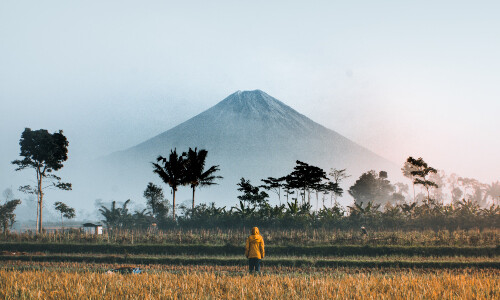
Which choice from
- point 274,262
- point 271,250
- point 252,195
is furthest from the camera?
point 252,195

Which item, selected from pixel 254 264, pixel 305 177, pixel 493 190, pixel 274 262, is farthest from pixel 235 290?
pixel 493 190

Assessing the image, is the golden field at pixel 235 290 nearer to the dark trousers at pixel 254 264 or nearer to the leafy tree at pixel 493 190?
the dark trousers at pixel 254 264

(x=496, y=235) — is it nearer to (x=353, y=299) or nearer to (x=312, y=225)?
(x=312, y=225)

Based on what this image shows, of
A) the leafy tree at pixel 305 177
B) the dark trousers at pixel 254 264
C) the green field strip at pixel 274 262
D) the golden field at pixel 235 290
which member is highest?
the leafy tree at pixel 305 177

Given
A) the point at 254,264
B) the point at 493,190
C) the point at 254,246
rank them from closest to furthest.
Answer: the point at 254,246 < the point at 254,264 < the point at 493,190

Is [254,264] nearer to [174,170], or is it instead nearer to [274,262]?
[274,262]

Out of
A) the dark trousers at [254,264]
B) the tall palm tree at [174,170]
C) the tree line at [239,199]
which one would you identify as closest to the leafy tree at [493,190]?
the tree line at [239,199]

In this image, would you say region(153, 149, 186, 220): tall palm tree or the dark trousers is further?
region(153, 149, 186, 220): tall palm tree

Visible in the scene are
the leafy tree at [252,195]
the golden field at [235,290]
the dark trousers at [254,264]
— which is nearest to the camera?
the golden field at [235,290]

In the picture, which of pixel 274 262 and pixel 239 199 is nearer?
pixel 274 262

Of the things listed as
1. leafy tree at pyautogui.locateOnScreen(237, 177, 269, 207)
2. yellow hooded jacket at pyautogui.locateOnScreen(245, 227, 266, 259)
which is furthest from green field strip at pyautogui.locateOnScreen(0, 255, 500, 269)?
leafy tree at pyautogui.locateOnScreen(237, 177, 269, 207)

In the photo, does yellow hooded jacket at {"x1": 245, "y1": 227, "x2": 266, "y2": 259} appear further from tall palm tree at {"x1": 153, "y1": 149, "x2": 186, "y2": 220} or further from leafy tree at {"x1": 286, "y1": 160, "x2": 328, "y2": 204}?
leafy tree at {"x1": 286, "y1": 160, "x2": 328, "y2": 204}

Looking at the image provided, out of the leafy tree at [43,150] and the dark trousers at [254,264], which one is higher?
the leafy tree at [43,150]

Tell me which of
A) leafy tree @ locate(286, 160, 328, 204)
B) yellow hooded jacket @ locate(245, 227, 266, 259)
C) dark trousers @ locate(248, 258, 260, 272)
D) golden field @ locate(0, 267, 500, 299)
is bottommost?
dark trousers @ locate(248, 258, 260, 272)
